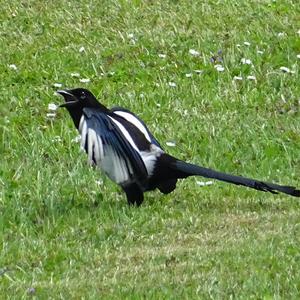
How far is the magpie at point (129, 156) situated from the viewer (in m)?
6.87

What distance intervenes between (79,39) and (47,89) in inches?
55.7

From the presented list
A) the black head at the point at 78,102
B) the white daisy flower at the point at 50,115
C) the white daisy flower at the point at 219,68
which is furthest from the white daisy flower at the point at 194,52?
the black head at the point at 78,102

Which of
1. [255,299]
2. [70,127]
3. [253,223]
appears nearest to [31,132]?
[70,127]

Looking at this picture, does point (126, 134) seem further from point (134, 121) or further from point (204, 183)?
point (204, 183)

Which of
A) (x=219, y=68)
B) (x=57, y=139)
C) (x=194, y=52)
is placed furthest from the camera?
(x=194, y=52)

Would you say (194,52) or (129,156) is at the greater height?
(129,156)

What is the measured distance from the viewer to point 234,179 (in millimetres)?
6969

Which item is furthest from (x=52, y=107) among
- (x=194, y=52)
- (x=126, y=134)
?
(x=126, y=134)

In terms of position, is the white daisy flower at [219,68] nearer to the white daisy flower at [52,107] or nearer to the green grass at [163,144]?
the green grass at [163,144]

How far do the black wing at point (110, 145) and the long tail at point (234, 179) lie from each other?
0.25 m

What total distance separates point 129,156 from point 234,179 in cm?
65

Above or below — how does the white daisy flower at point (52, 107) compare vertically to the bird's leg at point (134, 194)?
below

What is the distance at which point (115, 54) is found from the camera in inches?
416

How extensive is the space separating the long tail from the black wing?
0.82 ft
